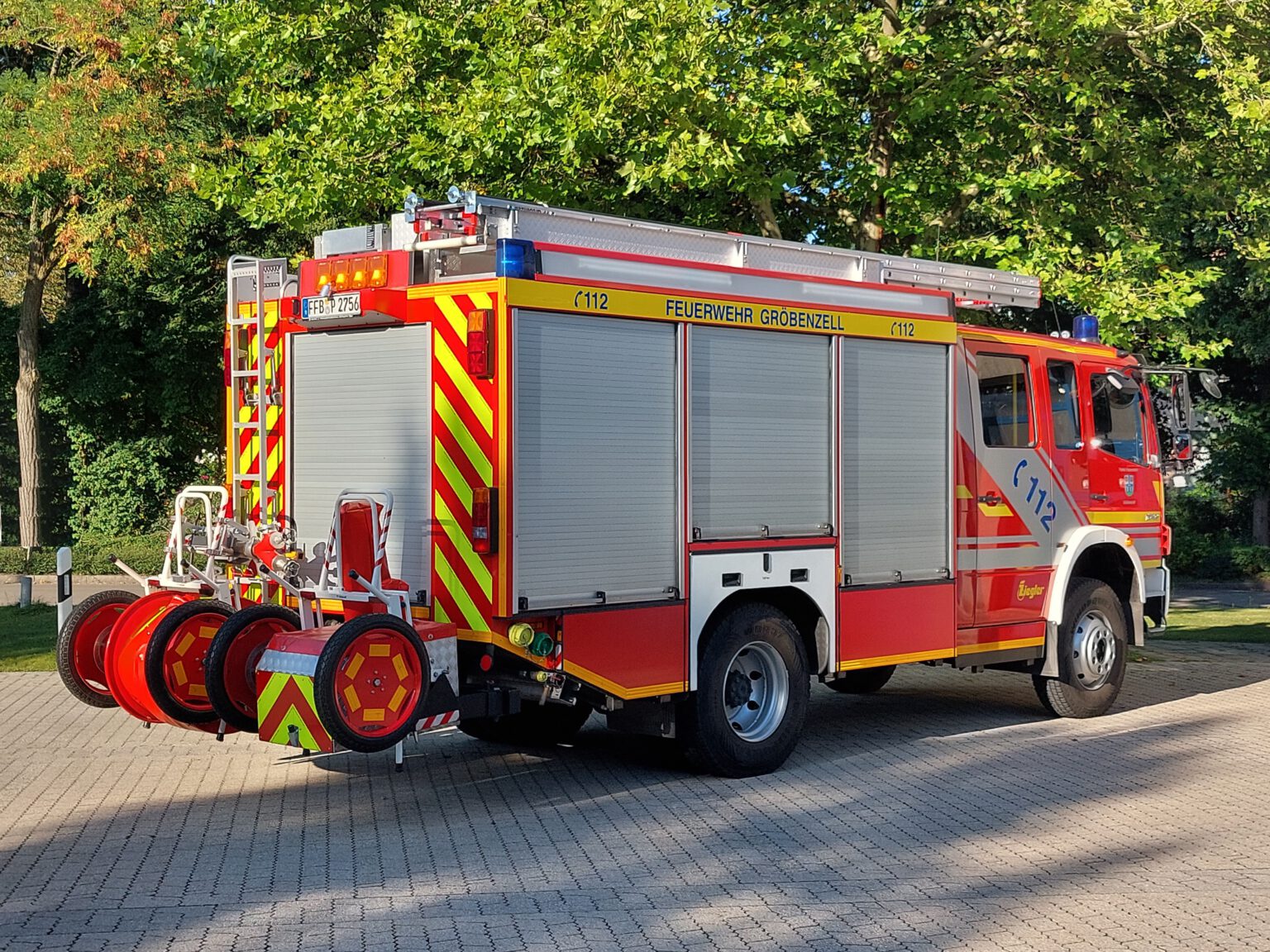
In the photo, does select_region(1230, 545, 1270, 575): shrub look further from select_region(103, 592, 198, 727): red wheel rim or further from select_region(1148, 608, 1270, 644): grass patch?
select_region(103, 592, 198, 727): red wheel rim

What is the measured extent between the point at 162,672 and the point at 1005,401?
19.4 feet

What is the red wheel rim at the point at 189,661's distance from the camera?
7.85 meters

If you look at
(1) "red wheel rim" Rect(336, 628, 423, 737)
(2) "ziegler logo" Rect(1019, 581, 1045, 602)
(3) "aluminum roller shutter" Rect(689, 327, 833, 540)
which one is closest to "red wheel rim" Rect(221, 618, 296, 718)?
(1) "red wheel rim" Rect(336, 628, 423, 737)

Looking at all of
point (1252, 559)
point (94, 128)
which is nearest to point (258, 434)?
point (94, 128)

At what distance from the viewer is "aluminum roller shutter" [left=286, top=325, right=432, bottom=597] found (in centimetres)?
800

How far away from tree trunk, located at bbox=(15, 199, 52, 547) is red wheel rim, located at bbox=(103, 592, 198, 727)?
57.1 ft

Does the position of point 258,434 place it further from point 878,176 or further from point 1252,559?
point 1252,559

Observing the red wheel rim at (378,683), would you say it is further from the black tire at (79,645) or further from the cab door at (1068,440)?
the cab door at (1068,440)

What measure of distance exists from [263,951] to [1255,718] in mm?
8286

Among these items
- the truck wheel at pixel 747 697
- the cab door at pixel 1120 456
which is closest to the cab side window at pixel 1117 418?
the cab door at pixel 1120 456

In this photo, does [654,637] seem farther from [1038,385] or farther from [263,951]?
[1038,385]

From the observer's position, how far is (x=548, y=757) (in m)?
9.64

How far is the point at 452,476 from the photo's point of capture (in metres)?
7.82

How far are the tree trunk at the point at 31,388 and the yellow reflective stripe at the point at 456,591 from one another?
1829 cm
